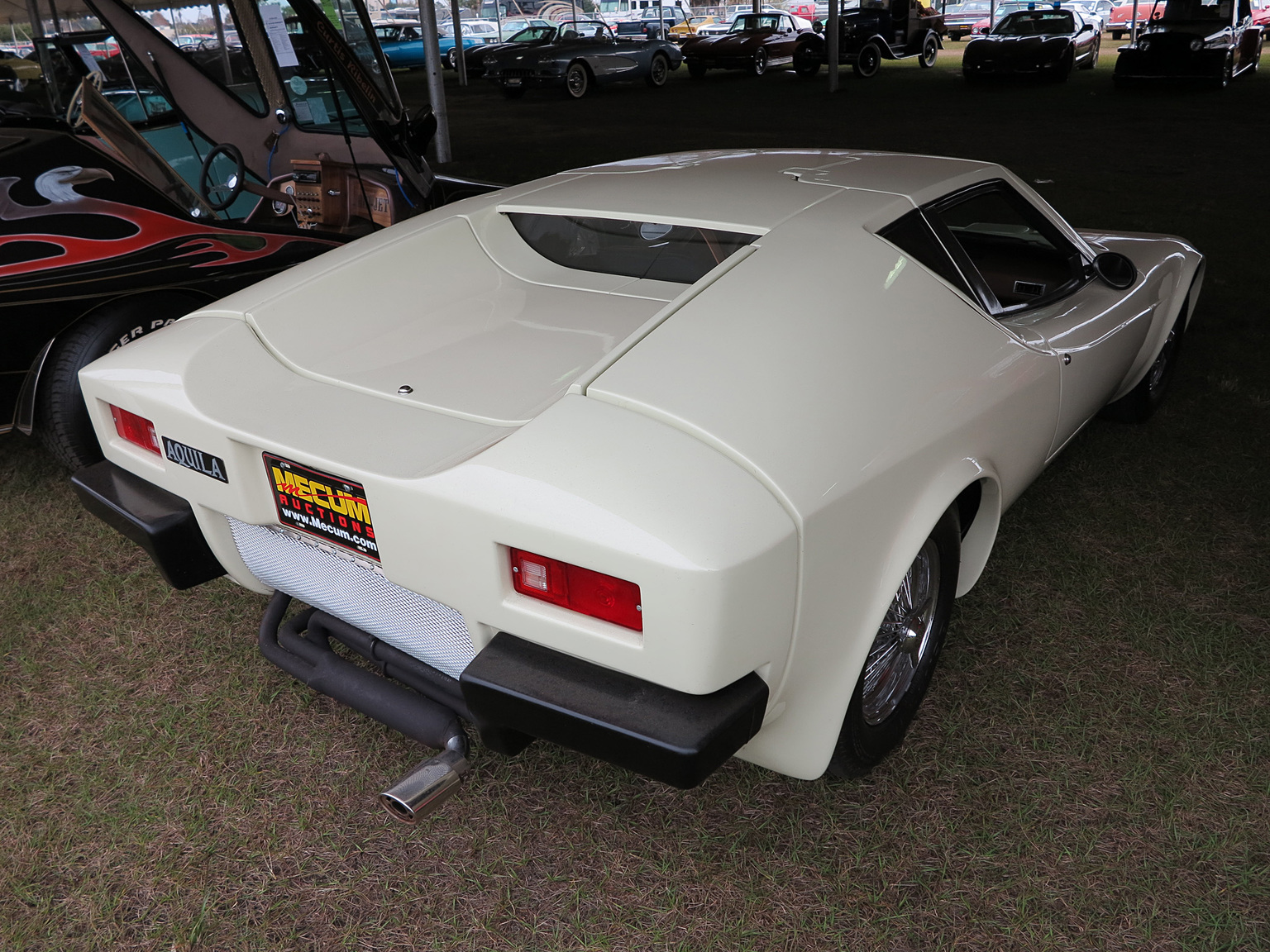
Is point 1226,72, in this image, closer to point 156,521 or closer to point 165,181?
point 165,181

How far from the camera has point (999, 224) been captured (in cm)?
326

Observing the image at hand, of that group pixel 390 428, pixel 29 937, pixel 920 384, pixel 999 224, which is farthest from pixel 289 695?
pixel 999 224

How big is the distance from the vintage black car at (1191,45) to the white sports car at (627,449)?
578 inches

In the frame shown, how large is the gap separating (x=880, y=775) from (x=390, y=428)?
4.25 feet

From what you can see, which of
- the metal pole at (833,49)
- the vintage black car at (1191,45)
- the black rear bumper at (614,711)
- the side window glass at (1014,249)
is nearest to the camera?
the black rear bumper at (614,711)

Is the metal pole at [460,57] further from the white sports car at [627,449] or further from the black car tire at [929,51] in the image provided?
the white sports car at [627,449]

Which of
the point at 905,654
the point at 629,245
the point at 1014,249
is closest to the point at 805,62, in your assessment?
the point at 1014,249

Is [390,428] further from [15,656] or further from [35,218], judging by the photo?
[35,218]

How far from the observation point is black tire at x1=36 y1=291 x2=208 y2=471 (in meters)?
3.28

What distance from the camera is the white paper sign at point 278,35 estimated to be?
446cm

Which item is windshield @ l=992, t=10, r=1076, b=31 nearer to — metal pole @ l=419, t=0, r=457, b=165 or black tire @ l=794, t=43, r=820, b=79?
black tire @ l=794, t=43, r=820, b=79

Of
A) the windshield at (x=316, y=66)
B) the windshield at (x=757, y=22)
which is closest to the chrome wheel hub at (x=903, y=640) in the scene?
the windshield at (x=316, y=66)

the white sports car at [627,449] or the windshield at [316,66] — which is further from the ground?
the windshield at [316,66]

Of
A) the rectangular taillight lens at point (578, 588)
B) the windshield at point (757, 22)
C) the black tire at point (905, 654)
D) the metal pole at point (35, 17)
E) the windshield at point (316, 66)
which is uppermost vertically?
the metal pole at point (35, 17)
